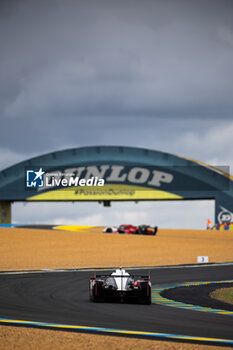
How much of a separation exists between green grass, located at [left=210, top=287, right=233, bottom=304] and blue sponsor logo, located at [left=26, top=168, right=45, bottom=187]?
186 feet

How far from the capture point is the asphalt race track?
645 inches

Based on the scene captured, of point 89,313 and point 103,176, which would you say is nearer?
point 89,313

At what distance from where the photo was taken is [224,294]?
86.7 feet

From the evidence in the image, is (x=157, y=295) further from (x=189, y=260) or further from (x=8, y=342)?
(x=189, y=260)

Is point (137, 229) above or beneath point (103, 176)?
beneath

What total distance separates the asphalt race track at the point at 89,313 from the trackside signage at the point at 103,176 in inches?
1890

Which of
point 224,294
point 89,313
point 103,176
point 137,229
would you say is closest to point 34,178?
point 103,176

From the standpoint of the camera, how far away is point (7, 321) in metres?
17.2

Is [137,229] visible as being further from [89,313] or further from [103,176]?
[89,313]

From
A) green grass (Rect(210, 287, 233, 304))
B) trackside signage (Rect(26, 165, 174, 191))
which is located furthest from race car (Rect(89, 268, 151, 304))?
trackside signage (Rect(26, 165, 174, 191))

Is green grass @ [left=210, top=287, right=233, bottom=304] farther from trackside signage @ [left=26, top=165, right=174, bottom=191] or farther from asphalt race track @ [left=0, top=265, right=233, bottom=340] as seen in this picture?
trackside signage @ [left=26, top=165, right=174, bottom=191]

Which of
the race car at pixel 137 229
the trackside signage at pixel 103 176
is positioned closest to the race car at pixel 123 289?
the race car at pixel 137 229

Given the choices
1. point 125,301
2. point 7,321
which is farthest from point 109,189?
point 7,321

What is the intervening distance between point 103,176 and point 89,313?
199 feet
